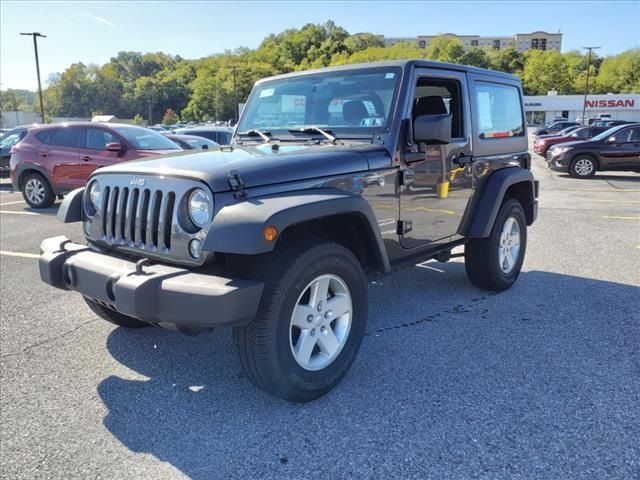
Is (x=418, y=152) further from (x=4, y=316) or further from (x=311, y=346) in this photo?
(x=4, y=316)

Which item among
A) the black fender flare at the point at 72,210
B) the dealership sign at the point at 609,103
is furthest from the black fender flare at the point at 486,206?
the dealership sign at the point at 609,103

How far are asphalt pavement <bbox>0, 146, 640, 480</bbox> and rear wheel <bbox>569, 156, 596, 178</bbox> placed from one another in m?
12.2

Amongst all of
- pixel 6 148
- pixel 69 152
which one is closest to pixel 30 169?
pixel 69 152

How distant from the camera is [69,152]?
9.78 meters

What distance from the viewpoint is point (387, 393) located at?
3037 millimetres

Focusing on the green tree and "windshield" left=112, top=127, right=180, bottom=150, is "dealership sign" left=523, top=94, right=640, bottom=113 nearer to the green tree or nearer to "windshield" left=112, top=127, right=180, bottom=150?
the green tree

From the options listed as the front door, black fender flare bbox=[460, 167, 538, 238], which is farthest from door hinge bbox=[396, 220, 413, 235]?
black fender flare bbox=[460, 167, 538, 238]

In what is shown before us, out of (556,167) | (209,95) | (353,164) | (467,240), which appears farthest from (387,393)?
(209,95)

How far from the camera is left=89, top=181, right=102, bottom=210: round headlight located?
3197 mm

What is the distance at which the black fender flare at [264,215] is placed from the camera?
7.85 ft

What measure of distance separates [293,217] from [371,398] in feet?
3.97

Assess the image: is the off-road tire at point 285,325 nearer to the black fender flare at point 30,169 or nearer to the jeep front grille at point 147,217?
the jeep front grille at point 147,217

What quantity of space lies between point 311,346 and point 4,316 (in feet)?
9.93

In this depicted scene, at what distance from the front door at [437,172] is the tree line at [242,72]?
82.9 metres
